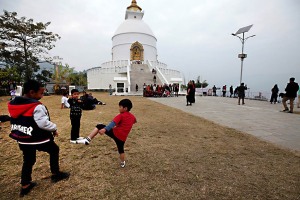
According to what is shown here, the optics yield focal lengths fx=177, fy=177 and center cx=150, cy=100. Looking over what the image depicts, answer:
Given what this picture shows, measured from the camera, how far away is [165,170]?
301cm

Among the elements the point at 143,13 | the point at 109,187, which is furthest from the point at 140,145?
the point at 143,13

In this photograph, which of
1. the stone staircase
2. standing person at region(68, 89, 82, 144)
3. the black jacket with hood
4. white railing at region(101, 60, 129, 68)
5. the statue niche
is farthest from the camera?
the statue niche

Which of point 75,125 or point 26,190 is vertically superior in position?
point 75,125

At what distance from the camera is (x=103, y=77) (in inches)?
1156

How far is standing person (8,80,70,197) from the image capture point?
2232 mm

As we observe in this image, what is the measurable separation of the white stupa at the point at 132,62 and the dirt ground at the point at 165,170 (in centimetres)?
1970

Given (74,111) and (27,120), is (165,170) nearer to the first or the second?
(27,120)

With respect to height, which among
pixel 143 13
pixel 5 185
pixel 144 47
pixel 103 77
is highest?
pixel 143 13

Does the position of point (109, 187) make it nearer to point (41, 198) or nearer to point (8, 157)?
point (41, 198)

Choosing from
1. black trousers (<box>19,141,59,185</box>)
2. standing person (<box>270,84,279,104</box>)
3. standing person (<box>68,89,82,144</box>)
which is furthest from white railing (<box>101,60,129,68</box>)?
black trousers (<box>19,141,59,185</box>)

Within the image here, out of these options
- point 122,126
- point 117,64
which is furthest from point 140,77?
point 122,126

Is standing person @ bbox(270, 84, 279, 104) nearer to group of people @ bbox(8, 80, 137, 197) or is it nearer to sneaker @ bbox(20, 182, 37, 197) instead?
group of people @ bbox(8, 80, 137, 197)

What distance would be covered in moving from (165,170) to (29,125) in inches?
84.3

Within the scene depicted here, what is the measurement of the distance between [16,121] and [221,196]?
112 inches
